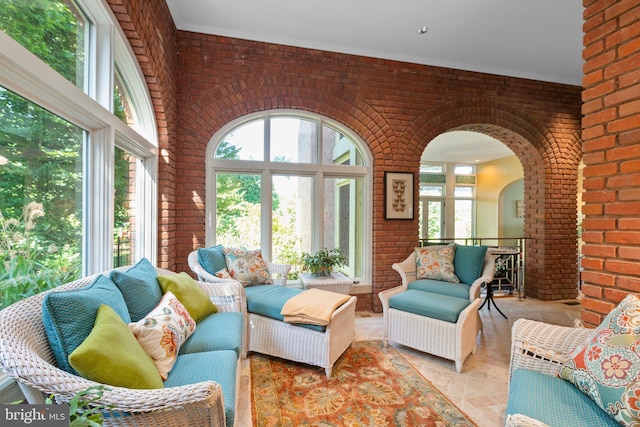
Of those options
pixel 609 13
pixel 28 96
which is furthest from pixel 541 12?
pixel 28 96

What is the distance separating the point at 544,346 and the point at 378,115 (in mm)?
3120

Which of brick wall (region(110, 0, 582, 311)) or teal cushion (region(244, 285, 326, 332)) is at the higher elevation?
brick wall (region(110, 0, 582, 311))

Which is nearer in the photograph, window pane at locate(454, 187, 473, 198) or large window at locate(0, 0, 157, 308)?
large window at locate(0, 0, 157, 308)

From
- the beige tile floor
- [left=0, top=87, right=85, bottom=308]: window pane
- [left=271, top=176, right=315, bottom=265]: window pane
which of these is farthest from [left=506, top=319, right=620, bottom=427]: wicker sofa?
[left=271, top=176, right=315, bottom=265]: window pane

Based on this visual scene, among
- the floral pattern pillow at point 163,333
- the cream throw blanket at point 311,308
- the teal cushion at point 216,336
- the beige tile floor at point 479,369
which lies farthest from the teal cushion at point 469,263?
the floral pattern pillow at point 163,333

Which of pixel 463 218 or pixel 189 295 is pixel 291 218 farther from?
pixel 463 218

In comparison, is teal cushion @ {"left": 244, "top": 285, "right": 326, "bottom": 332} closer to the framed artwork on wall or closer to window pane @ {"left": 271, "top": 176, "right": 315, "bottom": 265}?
window pane @ {"left": 271, "top": 176, "right": 315, "bottom": 265}

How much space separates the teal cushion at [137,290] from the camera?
5.34 ft

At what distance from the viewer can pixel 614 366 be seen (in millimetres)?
1172

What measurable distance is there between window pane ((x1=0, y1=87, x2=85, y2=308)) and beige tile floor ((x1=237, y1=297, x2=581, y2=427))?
134cm

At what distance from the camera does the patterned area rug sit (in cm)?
184

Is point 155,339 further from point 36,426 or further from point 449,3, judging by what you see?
point 449,3

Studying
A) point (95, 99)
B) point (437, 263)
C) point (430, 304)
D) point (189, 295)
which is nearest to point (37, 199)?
point (95, 99)

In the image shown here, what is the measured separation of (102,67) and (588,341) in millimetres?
3120
